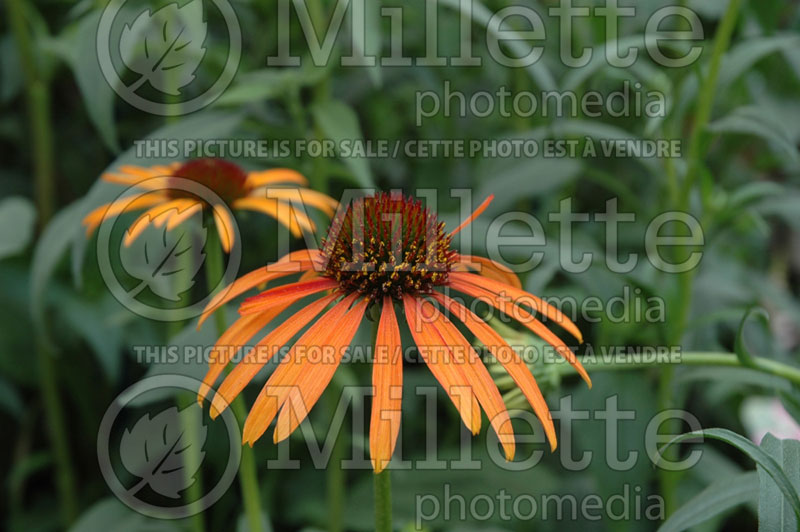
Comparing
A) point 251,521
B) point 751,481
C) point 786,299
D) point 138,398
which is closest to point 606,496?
point 751,481

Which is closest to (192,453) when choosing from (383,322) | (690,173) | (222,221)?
(222,221)

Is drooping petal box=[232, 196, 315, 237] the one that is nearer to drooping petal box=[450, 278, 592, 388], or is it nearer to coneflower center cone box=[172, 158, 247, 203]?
coneflower center cone box=[172, 158, 247, 203]

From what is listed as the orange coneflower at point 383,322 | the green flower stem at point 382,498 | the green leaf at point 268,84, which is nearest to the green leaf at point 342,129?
the green leaf at point 268,84

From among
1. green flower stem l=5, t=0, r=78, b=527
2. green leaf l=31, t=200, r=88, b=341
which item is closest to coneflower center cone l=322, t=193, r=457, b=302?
green leaf l=31, t=200, r=88, b=341

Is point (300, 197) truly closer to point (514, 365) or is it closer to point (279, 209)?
point (279, 209)

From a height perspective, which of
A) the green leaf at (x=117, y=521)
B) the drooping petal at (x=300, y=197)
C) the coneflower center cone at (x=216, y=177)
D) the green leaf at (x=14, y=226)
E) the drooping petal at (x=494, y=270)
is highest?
the coneflower center cone at (x=216, y=177)

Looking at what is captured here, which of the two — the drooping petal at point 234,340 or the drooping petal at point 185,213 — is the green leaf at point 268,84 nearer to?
the drooping petal at point 185,213

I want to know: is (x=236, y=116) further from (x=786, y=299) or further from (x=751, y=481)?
(x=786, y=299)
